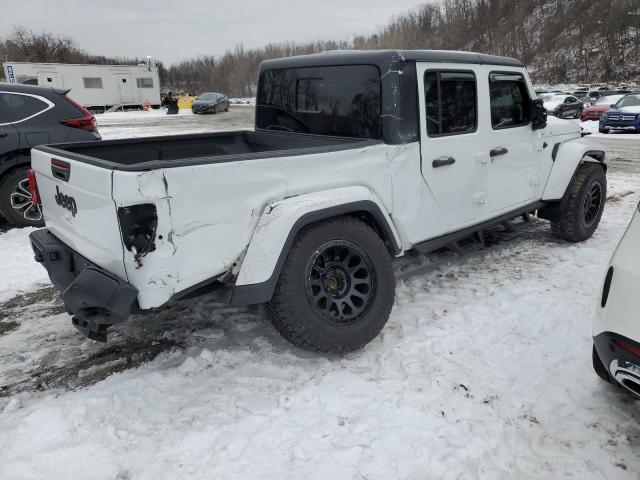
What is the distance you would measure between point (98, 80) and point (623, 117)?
33007 mm

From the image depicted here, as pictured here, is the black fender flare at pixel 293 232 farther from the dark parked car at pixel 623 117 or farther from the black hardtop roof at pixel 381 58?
the dark parked car at pixel 623 117

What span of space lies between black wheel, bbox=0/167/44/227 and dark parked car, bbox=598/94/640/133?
18.8 metres

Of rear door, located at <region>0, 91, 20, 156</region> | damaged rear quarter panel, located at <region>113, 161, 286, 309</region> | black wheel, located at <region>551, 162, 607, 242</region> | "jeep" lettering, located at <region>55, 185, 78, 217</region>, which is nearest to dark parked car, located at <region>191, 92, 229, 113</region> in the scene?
rear door, located at <region>0, 91, 20, 156</region>

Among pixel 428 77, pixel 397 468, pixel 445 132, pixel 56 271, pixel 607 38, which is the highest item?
pixel 607 38

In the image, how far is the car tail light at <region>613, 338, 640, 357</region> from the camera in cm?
226

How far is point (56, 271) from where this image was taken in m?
3.28

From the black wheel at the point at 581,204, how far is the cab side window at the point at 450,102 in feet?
6.22

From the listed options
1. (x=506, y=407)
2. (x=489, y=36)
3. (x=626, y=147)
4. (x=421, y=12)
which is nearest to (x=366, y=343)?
(x=506, y=407)

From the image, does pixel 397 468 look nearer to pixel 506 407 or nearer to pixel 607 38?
pixel 506 407

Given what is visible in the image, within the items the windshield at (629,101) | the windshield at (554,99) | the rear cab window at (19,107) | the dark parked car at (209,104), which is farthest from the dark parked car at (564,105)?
the rear cab window at (19,107)

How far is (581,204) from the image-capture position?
536 centimetres

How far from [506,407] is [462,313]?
115 centimetres

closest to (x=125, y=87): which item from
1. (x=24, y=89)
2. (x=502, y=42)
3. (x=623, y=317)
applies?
(x=24, y=89)

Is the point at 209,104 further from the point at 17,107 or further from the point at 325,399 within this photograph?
the point at 325,399
